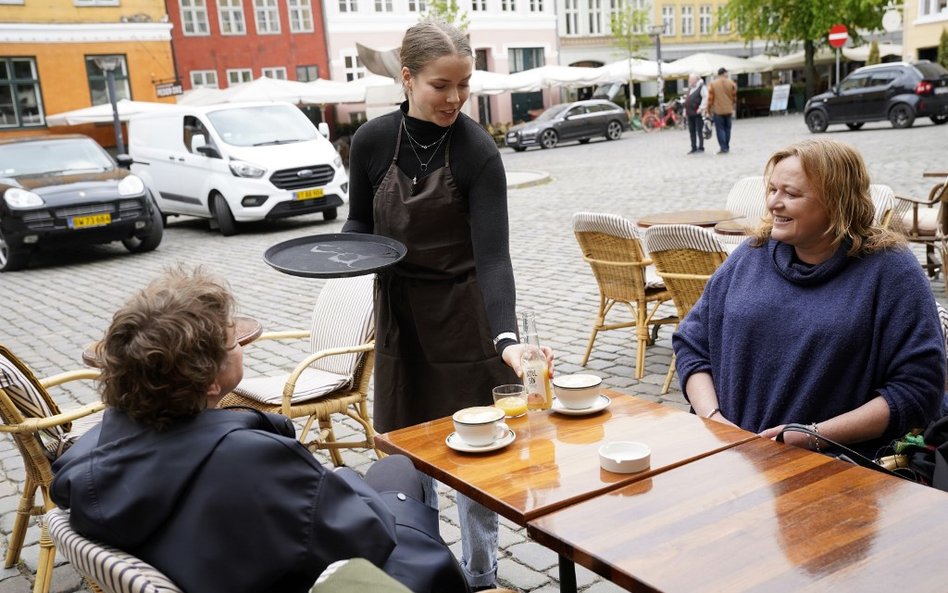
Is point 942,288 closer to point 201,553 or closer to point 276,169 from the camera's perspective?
point 201,553

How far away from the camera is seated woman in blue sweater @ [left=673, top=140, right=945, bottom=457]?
2.60 metres

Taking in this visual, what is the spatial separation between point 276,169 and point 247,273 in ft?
10.7

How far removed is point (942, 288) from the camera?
727 centimetres

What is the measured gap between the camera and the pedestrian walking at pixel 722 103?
66.2 ft

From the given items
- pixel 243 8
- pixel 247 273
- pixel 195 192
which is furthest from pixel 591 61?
pixel 247 273

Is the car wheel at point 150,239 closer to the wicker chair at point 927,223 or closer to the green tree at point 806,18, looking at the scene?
the wicker chair at point 927,223

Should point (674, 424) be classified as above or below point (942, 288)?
above

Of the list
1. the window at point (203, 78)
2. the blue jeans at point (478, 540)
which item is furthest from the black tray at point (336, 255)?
the window at point (203, 78)

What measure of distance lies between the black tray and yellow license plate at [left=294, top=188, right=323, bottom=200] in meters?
11.0

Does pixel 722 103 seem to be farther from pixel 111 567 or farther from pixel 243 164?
pixel 111 567

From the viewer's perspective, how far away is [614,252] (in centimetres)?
579

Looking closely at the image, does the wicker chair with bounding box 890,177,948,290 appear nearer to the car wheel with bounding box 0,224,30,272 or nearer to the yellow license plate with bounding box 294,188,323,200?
the yellow license plate with bounding box 294,188,323,200

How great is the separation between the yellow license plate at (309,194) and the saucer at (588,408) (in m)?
11.6

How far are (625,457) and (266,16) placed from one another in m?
38.3
